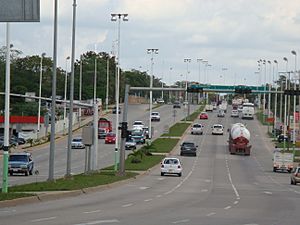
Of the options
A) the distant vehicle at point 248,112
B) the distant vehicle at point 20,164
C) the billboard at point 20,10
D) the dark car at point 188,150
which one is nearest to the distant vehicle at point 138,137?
the dark car at point 188,150

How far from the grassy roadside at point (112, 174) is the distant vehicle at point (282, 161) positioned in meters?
10.8

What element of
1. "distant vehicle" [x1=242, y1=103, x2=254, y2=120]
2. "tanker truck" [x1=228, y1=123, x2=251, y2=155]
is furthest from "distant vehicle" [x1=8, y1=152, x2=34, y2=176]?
"distant vehicle" [x1=242, y1=103, x2=254, y2=120]

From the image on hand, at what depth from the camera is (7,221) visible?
73.9ft

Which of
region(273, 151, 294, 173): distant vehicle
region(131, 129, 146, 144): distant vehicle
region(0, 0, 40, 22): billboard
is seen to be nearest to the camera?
region(0, 0, 40, 22): billboard

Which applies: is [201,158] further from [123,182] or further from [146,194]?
[146,194]

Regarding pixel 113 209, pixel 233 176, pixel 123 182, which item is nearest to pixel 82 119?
pixel 233 176

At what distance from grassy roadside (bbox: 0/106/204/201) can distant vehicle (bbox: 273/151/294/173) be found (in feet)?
35.4

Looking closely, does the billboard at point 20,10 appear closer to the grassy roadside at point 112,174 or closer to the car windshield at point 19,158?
the grassy roadside at point 112,174

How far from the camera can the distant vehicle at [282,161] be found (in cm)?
7456

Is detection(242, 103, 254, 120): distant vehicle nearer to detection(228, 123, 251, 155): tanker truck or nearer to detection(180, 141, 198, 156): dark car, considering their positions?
detection(228, 123, 251, 155): tanker truck

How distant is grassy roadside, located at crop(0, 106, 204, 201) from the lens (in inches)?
1364

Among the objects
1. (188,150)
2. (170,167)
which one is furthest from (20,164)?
(188,150)

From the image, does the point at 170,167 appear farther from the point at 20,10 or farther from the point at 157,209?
the point at 20,10

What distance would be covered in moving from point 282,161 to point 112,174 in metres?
24.3
